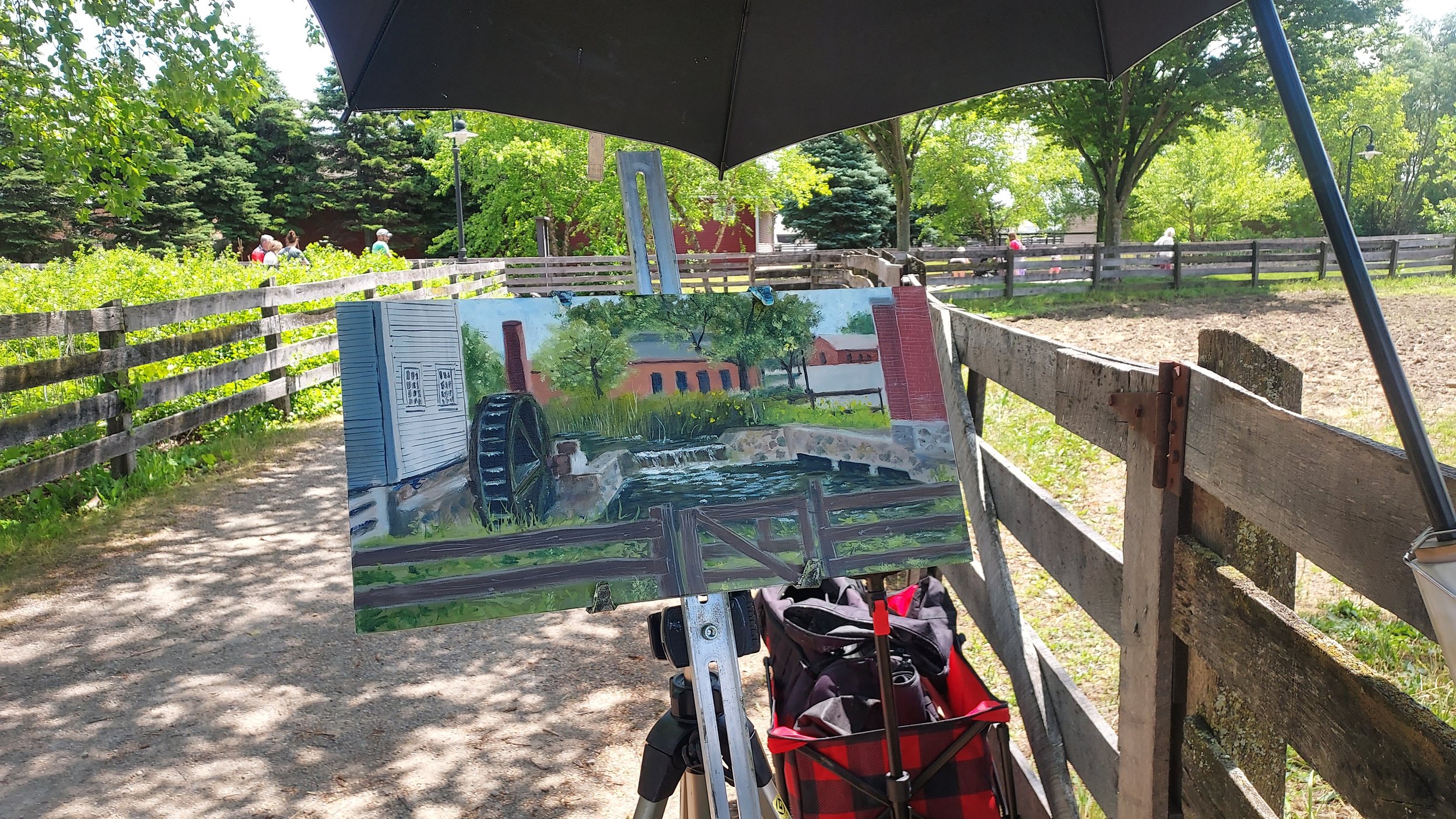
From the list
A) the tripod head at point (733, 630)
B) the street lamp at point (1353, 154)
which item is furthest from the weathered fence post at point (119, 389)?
the street lamp at point (1353, 154)

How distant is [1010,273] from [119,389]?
18054mm

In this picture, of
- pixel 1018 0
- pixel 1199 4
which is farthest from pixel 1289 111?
pixel 1018 0

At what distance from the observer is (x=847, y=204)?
137 feet

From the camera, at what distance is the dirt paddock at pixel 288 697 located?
3.28 meters

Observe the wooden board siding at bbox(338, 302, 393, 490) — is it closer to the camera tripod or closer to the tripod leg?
the camera tripod

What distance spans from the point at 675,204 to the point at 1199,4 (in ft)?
95.6

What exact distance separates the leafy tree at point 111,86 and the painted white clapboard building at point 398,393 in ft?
29.5

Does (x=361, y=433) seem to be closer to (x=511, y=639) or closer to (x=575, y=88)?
(x=575, y=88)

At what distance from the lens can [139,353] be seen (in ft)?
24.3

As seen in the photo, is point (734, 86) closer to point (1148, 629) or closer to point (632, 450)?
point (632, 450)

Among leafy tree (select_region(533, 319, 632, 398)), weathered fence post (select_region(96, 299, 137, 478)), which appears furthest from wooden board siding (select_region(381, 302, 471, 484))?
weathered fence post (select_region(96, 299, 137, 478))

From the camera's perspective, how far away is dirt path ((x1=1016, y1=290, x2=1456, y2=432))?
7215 millimetres

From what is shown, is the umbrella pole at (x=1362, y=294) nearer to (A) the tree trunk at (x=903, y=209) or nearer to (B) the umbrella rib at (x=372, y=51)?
(B) the umbrella rib at (x=372, y=51)

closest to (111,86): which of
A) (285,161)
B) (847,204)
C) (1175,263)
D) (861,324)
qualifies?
(861,324)
